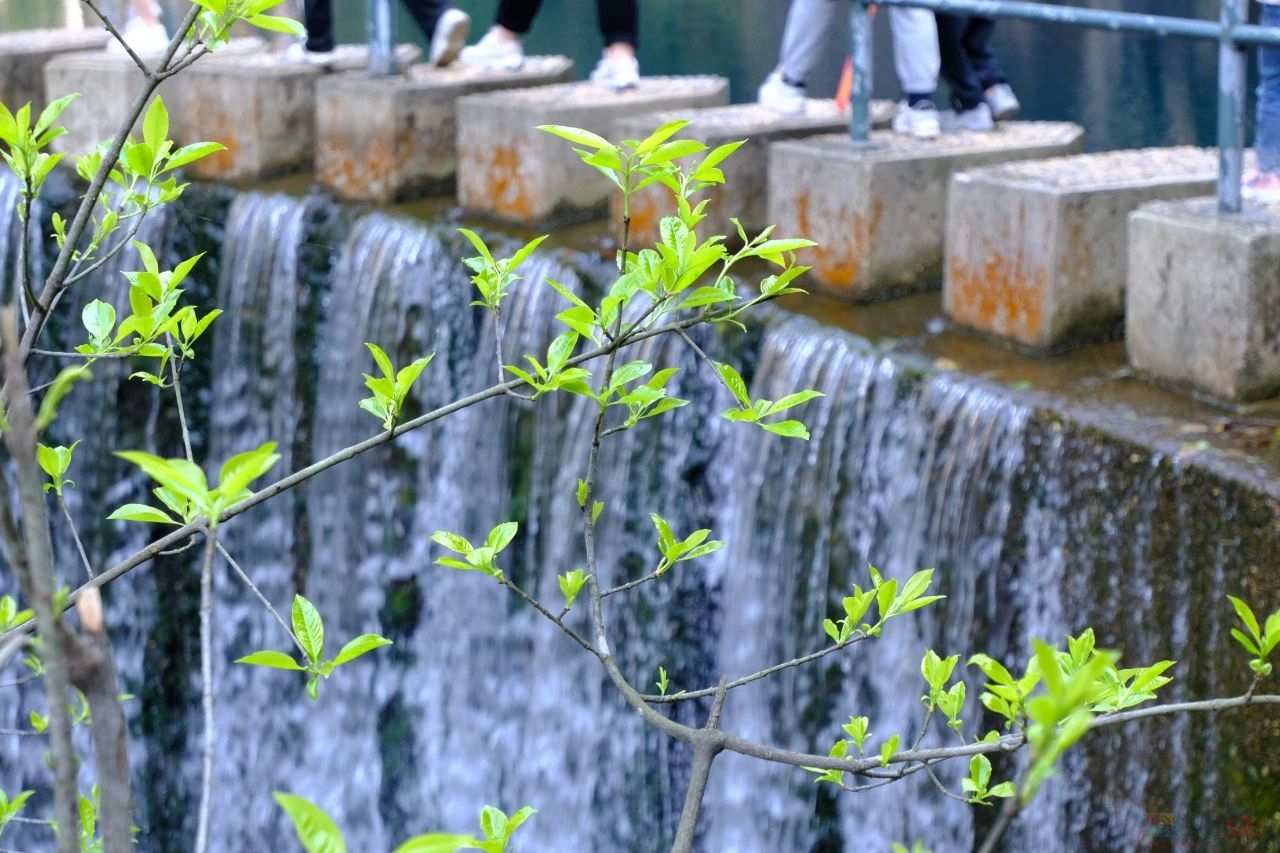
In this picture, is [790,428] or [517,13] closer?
[790,428]

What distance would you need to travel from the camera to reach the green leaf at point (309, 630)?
142cm

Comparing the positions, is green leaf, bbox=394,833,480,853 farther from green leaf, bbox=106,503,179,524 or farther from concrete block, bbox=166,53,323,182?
concrete block, bbox=166,53,323,182

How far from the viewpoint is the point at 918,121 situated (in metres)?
4.65

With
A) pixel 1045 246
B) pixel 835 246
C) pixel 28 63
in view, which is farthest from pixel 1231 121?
pixel 28 63

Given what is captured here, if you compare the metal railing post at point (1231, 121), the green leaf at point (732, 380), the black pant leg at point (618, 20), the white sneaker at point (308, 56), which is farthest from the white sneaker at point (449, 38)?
the green leaf at point (732, 380)

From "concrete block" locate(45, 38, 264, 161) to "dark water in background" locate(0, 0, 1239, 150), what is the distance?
3.37ft

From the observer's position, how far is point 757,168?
4.75 meters

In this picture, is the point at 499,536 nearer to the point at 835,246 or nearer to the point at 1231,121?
the point at 1231,121

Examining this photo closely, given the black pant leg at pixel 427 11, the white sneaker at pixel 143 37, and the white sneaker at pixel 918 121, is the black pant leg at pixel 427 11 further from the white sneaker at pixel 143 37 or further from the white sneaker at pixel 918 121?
the white sneaker at pixel 918 121

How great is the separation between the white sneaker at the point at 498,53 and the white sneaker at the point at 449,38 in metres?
0.08

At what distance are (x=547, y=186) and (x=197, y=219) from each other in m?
1.48

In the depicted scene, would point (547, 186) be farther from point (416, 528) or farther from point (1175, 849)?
point (1175, 849)

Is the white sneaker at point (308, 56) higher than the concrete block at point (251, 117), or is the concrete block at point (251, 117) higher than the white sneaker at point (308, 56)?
the white sneaker at point (308, 56)

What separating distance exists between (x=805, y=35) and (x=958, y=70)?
461 mm
